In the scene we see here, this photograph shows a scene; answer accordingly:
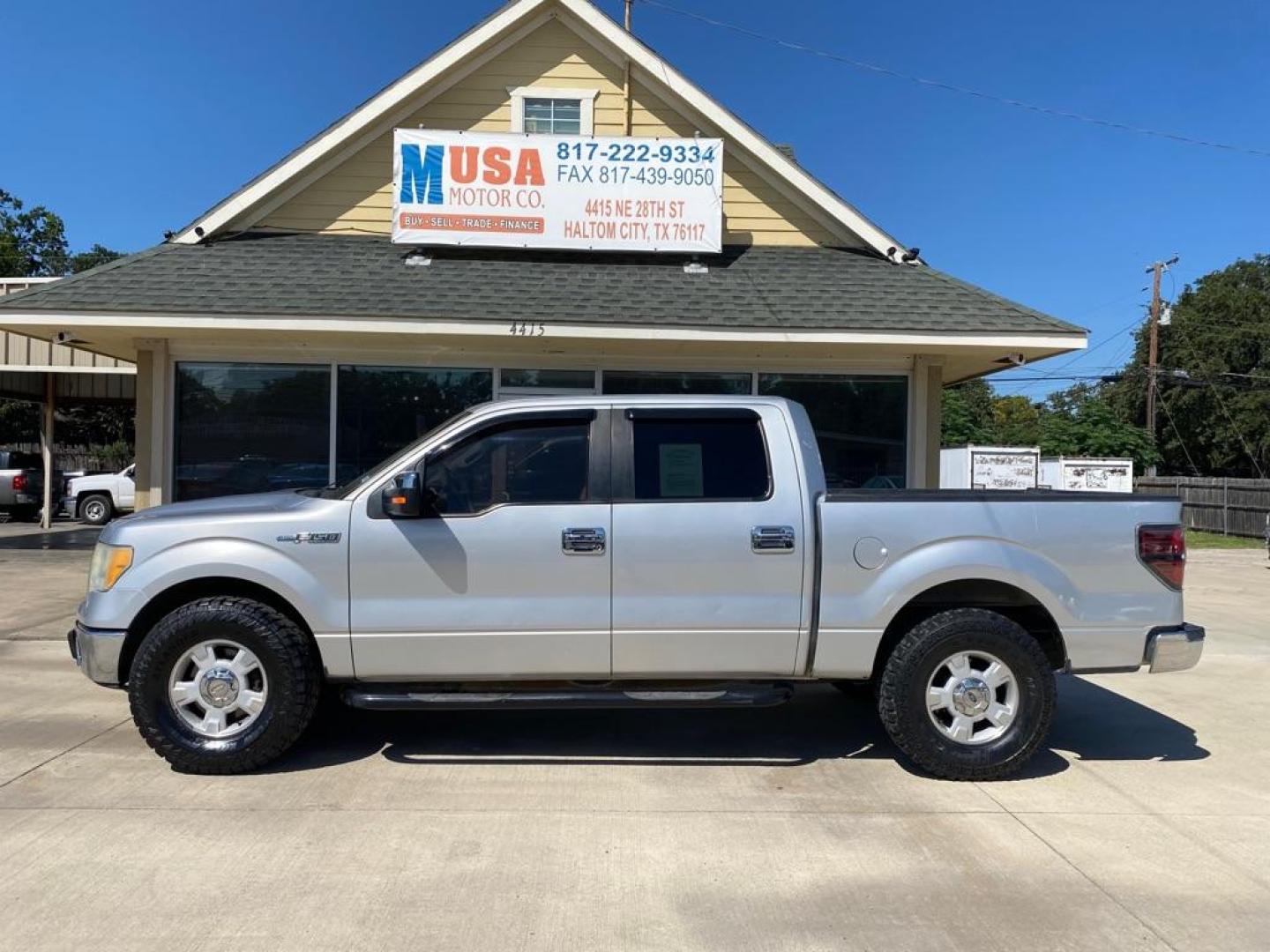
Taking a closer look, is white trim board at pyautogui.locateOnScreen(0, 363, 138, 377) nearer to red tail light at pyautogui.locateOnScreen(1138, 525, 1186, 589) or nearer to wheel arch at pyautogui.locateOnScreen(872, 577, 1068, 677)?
wheel arch at pyautogui.locateOnScreen(872, 577, 1068, 677)

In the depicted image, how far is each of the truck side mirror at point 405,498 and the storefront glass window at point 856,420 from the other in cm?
569

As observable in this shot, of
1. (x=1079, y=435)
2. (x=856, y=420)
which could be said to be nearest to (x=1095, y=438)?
(x=1079, y=435)

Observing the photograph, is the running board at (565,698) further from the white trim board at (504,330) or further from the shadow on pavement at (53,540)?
the shadow on pavement at (53,540)

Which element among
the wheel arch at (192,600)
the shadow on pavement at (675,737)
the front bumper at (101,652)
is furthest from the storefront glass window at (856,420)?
the front bumper at (101,652)

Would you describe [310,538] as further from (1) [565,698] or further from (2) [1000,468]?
(2) [1000,468]

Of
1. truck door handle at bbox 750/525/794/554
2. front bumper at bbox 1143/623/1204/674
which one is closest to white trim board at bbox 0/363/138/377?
truck door handle at bbox 750/525/794/554

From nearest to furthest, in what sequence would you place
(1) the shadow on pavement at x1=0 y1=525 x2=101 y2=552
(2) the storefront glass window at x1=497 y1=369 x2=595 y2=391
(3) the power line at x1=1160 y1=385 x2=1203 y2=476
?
(2) the storefront glass window at x1=497 y1=369 x2=595 y2=391 < (1) the shadow on pavement at x1=0 y1=525 x2=101 y2=552 < (3) the power line at x1=1160 y1=385 x2=1203 y2=476

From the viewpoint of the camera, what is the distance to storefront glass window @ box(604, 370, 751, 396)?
9.94m

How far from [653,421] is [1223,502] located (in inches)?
1074

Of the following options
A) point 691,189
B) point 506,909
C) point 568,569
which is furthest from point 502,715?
point 691,189

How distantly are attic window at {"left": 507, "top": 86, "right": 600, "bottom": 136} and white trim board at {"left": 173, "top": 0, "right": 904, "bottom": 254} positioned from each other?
643 millimetres

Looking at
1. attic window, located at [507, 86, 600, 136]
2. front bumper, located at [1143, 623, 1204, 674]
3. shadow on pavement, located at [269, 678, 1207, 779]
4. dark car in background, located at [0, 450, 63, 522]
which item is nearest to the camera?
front bumper, located at [1143, 623, 1204, 674]

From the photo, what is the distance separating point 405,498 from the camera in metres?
4.90

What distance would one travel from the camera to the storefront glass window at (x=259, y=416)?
31.9 ft
